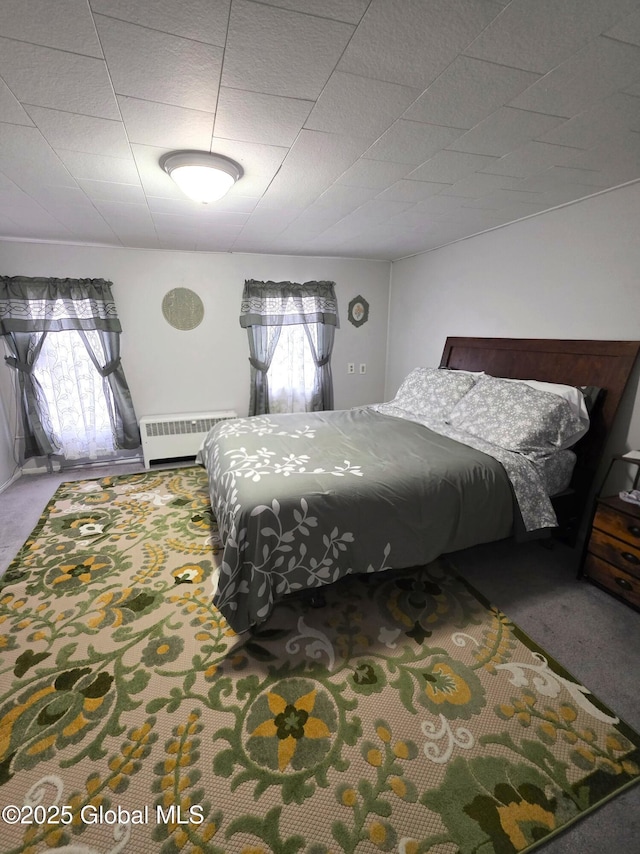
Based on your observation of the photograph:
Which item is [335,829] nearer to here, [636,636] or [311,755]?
[311,755]

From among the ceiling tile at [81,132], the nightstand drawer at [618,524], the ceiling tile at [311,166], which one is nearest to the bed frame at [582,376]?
the nightstand drawer at [618,524]

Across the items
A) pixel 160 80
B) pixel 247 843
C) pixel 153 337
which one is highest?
pixel 160 80

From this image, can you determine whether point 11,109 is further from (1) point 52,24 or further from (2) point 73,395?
(2) point 73,395

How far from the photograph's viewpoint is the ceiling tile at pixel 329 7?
918 mm

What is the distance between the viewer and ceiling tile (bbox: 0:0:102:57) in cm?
92

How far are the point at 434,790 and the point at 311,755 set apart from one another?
1.36 feet

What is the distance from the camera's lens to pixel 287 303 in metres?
4.17

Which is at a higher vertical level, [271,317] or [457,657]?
[271,317]

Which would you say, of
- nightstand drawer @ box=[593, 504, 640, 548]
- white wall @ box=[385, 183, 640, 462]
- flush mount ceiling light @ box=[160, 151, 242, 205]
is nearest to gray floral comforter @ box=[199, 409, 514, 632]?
nightstand drawer @ box=[593, 504, 640, 548]

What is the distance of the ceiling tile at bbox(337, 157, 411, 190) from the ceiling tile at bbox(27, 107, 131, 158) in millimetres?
1060

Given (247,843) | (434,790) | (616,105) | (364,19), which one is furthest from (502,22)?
(247,843)

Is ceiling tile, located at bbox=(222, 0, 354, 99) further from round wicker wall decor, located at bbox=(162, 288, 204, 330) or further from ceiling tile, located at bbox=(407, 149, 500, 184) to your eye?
round wicker wall decor, located at bbox=(162, 288, 204, 330)

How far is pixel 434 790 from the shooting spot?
1192 mm

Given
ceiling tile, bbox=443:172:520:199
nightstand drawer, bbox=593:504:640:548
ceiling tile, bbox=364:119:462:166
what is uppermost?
ceiling tile, bbox=443:172:520:199
